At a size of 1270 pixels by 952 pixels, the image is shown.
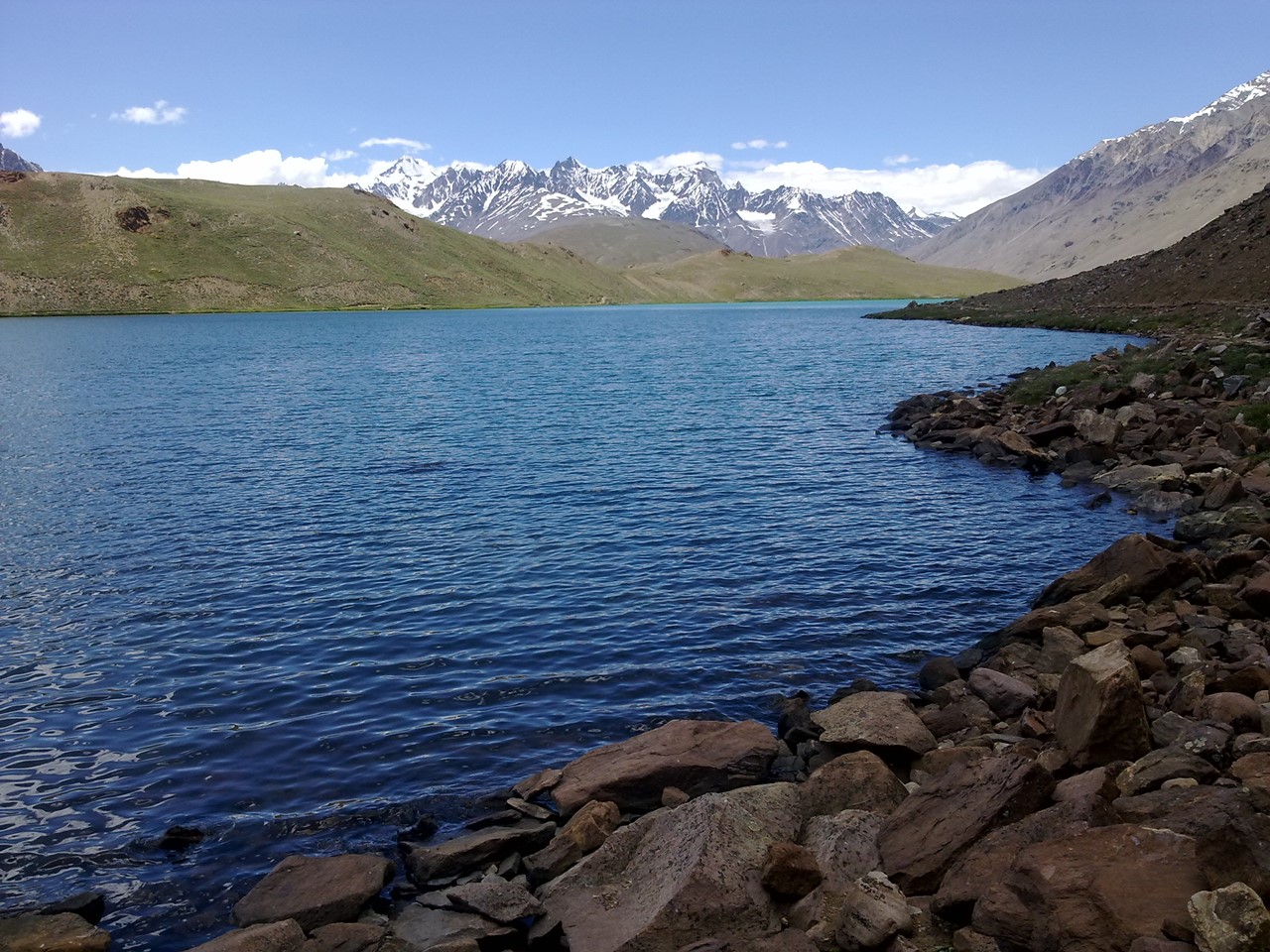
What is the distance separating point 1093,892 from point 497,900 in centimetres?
641

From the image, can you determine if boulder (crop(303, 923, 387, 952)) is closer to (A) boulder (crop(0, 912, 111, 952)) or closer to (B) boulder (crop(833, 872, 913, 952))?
(A) boulder (crop(0, 912, 111, 952))

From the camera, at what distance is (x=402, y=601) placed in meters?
23.0

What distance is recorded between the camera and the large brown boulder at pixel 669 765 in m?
13.7

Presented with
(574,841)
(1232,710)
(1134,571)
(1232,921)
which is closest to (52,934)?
(574,841)

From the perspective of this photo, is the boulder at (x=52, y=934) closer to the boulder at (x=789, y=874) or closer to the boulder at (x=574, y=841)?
the boulder at (x=574, y=841)

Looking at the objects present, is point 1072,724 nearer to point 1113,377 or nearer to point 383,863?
point 383,863

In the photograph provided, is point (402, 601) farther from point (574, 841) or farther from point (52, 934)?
point (52, 934)

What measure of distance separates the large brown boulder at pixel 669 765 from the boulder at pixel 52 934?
181 inches

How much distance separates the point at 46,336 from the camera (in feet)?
473

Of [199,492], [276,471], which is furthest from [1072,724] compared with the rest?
[276,471]

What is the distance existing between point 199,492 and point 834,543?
23.2m

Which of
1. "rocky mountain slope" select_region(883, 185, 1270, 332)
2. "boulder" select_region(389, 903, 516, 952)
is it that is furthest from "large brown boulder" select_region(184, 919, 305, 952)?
"rocky mountain slope" select_region(883, 185, 1270, 332)

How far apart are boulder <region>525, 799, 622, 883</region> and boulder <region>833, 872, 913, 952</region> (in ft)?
12.4

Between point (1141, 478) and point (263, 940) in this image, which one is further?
point (1141, 478)
